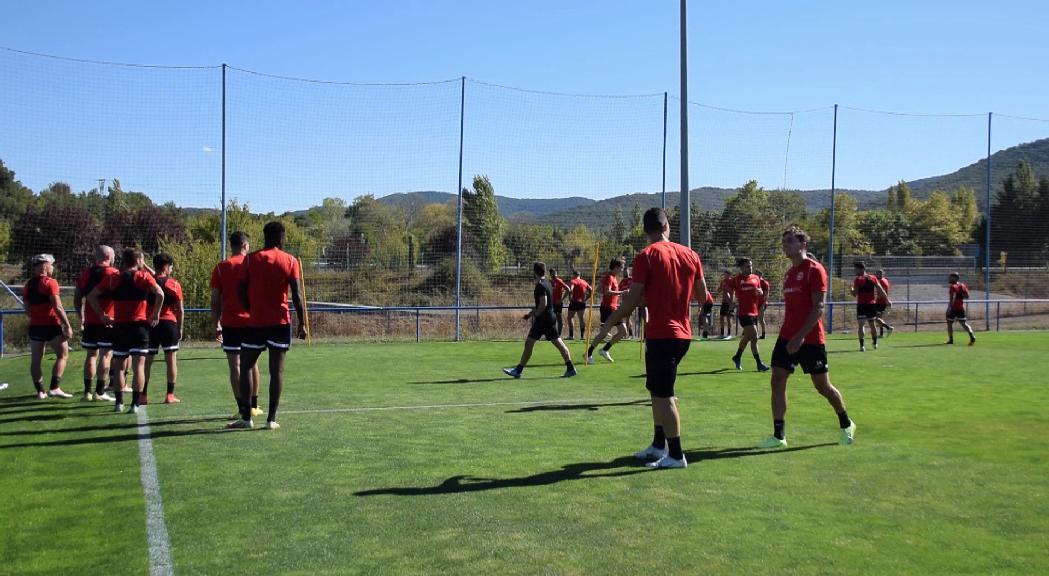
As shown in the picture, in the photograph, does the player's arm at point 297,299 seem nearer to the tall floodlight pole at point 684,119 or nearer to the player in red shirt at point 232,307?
the player in red shirt at point 232,307

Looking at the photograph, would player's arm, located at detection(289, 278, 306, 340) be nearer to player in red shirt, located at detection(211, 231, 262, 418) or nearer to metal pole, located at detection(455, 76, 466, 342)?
player in red shirt, located at detection(211, 231, 262, 418)

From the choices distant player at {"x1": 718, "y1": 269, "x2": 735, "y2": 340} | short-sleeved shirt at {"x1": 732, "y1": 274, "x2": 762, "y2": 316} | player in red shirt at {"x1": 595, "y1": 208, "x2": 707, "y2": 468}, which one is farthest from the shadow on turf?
distant player at {"x1": 718, "y1": 269, "x2": 735, "y2": 340}

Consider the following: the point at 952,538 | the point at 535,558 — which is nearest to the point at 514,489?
the point at 535,558

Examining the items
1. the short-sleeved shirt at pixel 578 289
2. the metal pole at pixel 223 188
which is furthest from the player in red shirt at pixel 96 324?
the short-sleeved shirt at pixel 578 289

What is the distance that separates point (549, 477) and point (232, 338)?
14.4ft

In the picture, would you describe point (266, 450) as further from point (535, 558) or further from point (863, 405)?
point (863, 405)

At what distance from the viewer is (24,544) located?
5188 millimetres

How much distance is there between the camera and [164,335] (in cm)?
1083

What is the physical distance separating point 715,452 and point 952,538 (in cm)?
280

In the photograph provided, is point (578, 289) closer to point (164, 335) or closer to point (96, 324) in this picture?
point (164, 335)

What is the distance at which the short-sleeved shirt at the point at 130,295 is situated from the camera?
9789 mm

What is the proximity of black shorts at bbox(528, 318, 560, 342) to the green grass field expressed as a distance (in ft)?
6.08

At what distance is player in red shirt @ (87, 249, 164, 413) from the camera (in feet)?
→ 32.1

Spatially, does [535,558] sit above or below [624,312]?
below
